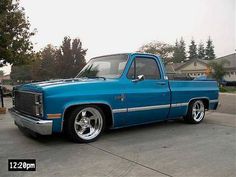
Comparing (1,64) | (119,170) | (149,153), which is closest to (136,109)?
(149,153)

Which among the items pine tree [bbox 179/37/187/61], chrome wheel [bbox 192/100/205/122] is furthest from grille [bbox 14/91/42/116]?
pine tree [bbox 179/37/187/61]

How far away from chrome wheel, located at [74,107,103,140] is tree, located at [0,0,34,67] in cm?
980

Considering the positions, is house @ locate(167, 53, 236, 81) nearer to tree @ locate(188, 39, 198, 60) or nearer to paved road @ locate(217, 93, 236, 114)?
paved road @ locate(217, 93, 236, 114)

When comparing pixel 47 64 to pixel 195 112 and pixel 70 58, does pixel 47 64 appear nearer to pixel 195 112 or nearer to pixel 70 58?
pixel 70 58

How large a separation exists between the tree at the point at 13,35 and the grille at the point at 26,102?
8474 millimetres

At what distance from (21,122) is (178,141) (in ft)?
10.4

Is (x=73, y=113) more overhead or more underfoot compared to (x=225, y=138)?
more overhead

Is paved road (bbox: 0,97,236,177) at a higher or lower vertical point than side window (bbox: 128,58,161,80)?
lower

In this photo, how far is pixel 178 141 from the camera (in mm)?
5219

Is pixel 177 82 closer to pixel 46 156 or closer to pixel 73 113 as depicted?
pixel 73 113

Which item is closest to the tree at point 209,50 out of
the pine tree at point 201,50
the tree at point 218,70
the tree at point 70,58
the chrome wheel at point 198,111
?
the pine tree at point 201,50

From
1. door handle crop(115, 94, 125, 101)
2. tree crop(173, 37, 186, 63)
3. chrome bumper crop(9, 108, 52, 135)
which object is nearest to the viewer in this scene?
chrome bumper crop(9, 108, 52, 135)

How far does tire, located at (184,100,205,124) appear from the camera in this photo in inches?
278

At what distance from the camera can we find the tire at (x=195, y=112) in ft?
23.2
